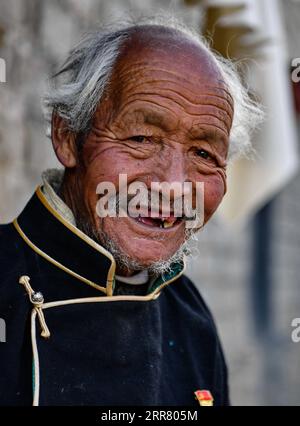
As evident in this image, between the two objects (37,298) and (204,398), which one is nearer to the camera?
(37,298)

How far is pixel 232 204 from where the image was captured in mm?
4250

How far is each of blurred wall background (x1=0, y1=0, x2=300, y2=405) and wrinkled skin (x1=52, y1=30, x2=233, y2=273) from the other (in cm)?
42

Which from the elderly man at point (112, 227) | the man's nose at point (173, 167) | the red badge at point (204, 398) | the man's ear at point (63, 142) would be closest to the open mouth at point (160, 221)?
the elderly man at point (112, 227)

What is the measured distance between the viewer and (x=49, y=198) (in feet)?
7.05

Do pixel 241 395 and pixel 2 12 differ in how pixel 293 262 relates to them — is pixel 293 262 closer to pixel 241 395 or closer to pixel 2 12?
pixel 241 395

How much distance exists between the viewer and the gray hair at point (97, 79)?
6.90 feet

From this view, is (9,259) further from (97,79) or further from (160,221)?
(97,79)

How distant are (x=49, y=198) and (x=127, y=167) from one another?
279 mm

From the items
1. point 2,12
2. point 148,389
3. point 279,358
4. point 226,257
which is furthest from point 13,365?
point 279,358

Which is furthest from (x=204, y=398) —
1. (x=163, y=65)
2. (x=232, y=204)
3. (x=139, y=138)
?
(x=232, y=204)

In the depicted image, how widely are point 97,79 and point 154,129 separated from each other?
0.23 meters

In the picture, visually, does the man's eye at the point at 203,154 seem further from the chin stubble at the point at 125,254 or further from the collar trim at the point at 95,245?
the collar trim at the point at 95,245

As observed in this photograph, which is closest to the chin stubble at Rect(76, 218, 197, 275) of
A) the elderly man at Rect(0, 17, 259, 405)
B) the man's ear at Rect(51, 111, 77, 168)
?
the elderly man at Rect(0, 17, 259, 405)

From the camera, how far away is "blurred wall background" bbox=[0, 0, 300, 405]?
3645 millimetres
